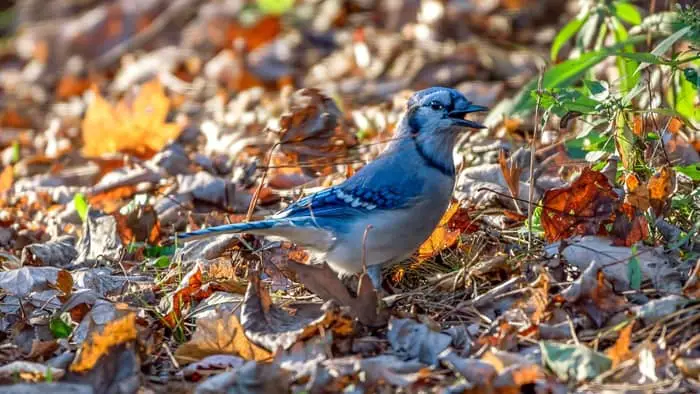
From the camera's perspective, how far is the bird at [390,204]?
3697 millimetres

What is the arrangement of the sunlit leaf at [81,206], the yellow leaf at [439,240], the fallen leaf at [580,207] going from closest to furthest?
the fallen leaf at [580,207]
the yellow leaf at [439,240]
the sunlit leaf at [81,206]

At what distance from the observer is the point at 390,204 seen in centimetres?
375

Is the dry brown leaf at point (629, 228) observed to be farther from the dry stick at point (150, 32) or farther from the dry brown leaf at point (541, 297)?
the dry stick at point (150, 32)

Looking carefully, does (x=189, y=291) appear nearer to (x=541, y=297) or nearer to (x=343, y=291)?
(x=343, y=291)

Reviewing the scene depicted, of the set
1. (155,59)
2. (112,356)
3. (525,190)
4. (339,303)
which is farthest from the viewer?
(155,59)

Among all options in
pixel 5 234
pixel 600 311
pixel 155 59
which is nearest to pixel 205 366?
pixel 600 311

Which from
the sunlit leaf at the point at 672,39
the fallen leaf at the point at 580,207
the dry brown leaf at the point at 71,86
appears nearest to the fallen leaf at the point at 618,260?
the fallen leaf at the point at 580,207

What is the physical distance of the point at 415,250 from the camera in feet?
12.4

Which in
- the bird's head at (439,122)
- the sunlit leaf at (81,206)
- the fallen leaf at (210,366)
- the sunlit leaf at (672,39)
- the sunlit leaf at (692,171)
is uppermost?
the sunlit leaf at (672,39)

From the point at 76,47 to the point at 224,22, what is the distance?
145cm

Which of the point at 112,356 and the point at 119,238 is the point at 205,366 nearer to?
the point at 112,356

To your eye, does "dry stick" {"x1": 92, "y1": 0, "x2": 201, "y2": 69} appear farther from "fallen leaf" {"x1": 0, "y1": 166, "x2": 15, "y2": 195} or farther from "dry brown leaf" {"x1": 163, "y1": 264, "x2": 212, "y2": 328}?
"dry brown leaf" {"x1": 163, "y1": 264, "x2": 212, "y2": 328}

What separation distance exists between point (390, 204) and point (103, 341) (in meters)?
1.15

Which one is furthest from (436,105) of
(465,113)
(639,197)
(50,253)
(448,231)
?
(50,253)
